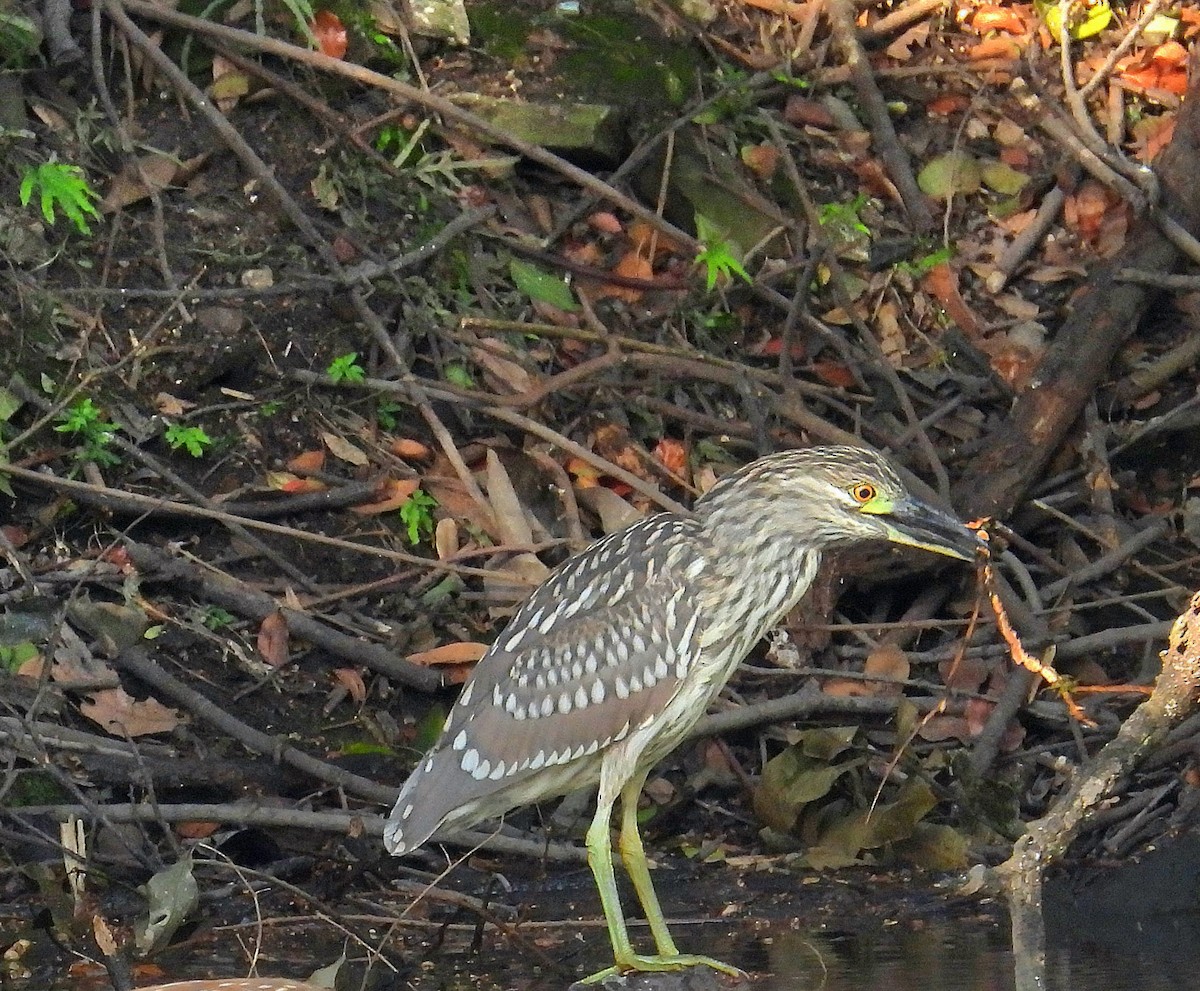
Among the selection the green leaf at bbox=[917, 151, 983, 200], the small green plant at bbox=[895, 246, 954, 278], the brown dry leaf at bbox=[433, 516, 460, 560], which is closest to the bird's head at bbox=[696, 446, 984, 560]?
the brown dry leaf at bbox=[433, 516, 460, 560]

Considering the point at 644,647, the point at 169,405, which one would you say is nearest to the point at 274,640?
the point at 169,405

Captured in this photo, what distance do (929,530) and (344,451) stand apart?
2988 mm

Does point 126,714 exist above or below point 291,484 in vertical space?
below

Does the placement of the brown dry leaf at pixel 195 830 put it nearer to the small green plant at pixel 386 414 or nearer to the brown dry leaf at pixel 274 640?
the brown dry leaf at pixel 274 640

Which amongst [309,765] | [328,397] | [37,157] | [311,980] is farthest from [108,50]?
[311,980]

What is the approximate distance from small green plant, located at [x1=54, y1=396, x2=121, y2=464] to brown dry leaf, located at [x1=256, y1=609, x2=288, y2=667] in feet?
3.13

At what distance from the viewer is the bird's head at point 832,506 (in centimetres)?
516

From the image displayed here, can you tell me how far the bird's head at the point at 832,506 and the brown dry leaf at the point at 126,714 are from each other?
2.16 m

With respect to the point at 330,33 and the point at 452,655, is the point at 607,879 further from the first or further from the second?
the point at 330,33

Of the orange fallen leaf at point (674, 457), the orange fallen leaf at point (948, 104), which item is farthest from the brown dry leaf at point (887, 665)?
the orange fallen leaf at point (948, 104)

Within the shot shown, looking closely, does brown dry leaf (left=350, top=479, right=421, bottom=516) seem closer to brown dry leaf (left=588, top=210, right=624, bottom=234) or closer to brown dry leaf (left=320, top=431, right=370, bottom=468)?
brown dry leaf (left=320, top=431, right=370, bottom=468)

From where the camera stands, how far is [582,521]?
24.5ft

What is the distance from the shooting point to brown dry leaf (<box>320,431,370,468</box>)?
24.1 feet

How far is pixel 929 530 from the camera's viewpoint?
5148 millimetres
